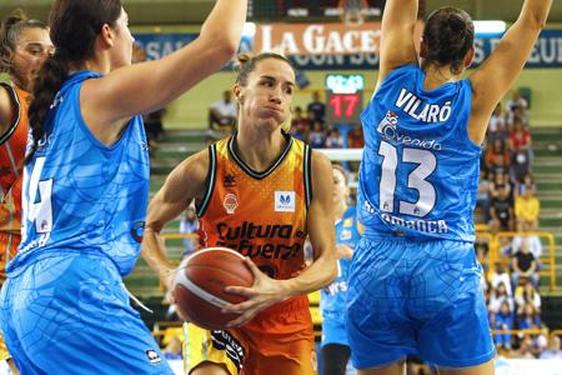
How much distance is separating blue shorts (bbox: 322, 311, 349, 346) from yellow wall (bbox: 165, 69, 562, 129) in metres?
14.0

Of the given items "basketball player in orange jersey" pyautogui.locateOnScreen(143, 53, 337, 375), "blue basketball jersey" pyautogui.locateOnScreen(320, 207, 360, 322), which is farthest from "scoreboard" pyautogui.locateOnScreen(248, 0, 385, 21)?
"basketball player in orange jersey" pyautogui.locateOnScreen(143, 53, 337, 375)

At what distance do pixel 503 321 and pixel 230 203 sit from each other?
1116cm

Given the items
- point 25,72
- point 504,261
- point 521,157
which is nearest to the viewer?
point 25,72

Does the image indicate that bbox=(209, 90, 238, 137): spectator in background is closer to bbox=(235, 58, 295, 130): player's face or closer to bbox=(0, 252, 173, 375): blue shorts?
bbox=(235, 58, 295, 130): player's face

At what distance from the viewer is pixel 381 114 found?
4.49 metres

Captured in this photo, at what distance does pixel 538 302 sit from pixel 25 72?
465 inches

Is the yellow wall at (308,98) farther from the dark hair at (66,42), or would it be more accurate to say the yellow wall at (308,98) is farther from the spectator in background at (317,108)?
the dark hair at (66,42)

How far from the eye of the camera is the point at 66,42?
3.33 m

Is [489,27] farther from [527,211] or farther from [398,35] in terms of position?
[398,35]

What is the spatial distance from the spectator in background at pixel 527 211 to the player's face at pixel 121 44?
621 inches

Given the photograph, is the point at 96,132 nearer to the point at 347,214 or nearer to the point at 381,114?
the point at 381,114

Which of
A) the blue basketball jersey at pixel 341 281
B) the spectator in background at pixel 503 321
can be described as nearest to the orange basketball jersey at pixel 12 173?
the blue basketball jersey at pixel 341 281

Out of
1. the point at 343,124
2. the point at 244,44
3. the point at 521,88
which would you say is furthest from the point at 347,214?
the point at 521,88

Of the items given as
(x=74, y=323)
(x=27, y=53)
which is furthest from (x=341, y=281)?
(x=74, y=323)
